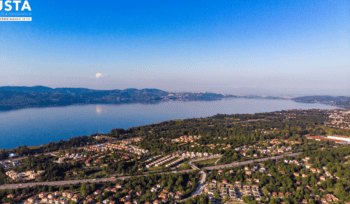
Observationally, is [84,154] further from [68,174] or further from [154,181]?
[154,181]

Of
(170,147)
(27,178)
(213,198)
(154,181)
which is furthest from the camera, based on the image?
(170,147)

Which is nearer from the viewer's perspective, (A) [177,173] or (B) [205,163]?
(A) [177,173]

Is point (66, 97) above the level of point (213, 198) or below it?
above

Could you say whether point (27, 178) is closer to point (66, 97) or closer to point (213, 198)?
point (213, 198)

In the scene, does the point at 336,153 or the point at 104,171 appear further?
the point at 336,153

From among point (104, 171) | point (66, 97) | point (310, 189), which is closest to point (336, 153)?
point (310, 189)

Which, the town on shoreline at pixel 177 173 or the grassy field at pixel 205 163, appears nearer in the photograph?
the town on shoreline at pixel 177 173

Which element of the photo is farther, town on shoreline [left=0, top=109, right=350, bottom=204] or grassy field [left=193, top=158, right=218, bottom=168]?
grassy field [left=193, top=158, right=218, bottom=168]

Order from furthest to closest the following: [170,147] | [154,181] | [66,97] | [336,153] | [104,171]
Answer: [66,97], [170,147], [336,153], [104,171], [154,181]

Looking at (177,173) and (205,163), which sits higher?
(177,173)
